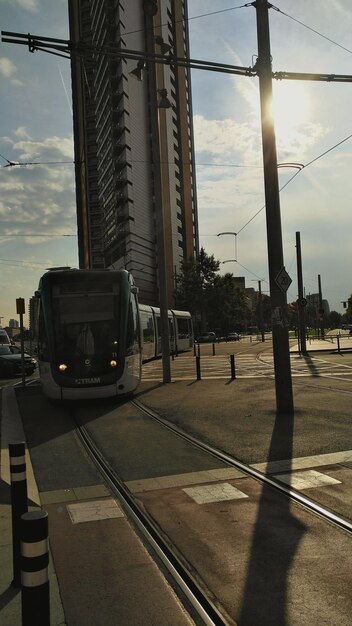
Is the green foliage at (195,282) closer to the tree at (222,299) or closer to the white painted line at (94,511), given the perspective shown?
the tree at (222,299)

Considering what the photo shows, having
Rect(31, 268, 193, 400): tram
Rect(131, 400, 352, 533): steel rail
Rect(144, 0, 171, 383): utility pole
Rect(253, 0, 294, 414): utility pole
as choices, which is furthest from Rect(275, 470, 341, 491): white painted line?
Rect(144, 0, 171, 383): utility pole

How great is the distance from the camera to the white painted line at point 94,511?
204 inches

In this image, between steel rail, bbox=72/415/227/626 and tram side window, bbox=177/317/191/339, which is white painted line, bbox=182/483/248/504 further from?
tram side window, bbox=177/317/191/339

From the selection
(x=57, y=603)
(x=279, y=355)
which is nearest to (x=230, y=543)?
(x=57, y=603)

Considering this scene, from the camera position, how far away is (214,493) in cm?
586

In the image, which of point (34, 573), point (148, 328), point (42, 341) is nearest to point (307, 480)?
point (34, 573)

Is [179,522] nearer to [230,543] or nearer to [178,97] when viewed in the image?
[230,543]

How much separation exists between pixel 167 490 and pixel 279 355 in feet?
18.2

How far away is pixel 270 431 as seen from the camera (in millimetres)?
9078

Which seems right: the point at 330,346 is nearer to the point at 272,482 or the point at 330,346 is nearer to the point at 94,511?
the point at 272,482

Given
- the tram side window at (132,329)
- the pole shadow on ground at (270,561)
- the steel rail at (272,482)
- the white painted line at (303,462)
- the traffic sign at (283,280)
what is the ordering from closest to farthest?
the pole shadow on ground at (270,561) → the steel rail at (272,482) → the white painted line at (303,462) → the traffic sign at (283,280) → the tram side window at (132,329)

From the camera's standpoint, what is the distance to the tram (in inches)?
488

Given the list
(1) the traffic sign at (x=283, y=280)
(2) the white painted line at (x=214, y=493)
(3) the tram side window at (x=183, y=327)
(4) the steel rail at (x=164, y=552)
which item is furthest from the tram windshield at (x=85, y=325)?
(3) the tram side window at (x=183, y=327)

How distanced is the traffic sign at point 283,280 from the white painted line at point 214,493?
5818 mm
